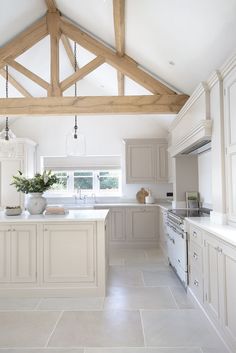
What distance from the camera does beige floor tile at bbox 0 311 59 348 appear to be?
7.31 feet

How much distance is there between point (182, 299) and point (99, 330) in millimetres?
1089

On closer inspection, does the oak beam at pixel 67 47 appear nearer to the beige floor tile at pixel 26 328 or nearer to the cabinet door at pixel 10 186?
the cabinet door at pixel 10 186

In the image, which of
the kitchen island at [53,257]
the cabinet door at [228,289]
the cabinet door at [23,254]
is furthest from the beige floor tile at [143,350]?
the cabinet door at [23,254]

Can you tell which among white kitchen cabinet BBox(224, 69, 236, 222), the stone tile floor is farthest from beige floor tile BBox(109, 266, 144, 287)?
white kitchen cabinet BBox(224, 69, 236, 222)

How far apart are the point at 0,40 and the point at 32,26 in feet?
1.84

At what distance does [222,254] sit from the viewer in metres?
2.09

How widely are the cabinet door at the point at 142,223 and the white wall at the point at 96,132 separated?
0.75m

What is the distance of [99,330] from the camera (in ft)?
7.86

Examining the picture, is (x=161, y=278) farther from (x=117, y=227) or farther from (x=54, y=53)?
(x=54, y=53)

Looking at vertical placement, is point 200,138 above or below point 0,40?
below

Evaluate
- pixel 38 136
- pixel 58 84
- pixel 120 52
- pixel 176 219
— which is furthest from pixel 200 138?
pixel 38 136

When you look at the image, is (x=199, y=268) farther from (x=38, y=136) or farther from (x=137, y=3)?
(x=38, y=136)

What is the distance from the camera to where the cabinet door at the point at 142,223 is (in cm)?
563

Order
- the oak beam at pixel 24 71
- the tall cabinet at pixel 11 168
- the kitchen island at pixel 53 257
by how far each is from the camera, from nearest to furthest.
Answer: the kitchen island at pixel 53 257 → the oak beam at pixel 24 71 → the tall cabinet at pixel 11 168
